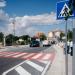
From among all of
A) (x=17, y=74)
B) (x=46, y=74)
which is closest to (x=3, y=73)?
(x=17, y=74)

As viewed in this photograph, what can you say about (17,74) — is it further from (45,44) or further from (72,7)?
(45,44)

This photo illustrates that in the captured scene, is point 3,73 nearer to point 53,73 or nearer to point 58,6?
point 53,73

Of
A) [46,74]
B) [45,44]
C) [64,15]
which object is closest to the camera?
[64,15]

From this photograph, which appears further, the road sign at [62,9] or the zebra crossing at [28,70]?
the zebra crossing at [28,70]

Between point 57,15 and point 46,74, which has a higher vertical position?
point 57,15

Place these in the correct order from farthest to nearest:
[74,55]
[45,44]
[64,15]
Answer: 1. [45,44]
2. [64,15]
3. [74,55]

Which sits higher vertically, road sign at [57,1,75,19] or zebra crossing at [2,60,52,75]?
road sign at [57,1,75,19]

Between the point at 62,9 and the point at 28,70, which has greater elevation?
the point at 62,9

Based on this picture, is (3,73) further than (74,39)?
Yes

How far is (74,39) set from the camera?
7.00m

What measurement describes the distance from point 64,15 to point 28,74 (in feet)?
19.5

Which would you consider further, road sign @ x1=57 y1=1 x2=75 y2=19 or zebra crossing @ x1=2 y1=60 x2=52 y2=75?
zebra crossing @ x1=2 y1=60 x2=52 y2=75

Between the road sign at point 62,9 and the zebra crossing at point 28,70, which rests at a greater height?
the road sign at point 62,9

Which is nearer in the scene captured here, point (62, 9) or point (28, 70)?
point (62, 9)
